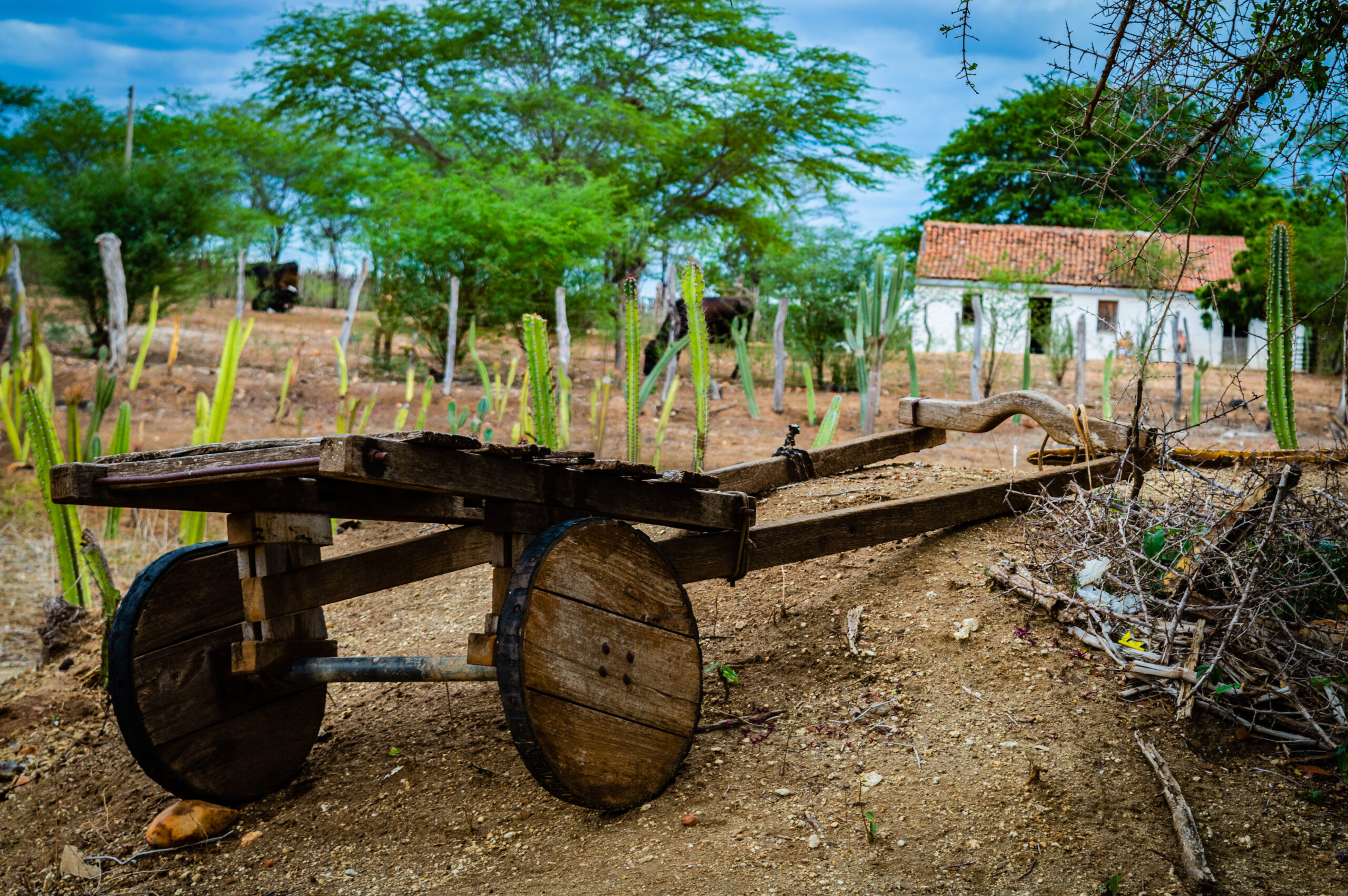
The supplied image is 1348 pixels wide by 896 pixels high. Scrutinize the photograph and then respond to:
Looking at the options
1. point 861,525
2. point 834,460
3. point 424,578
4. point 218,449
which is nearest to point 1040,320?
point 834,460

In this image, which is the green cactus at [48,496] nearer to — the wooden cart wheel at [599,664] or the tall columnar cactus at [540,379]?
the tall columnar cactus at [540,379]

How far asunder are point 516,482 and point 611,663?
52 cm

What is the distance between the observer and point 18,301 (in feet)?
23.5

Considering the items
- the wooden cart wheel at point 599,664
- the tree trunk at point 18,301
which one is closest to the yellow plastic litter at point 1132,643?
the wooden cart wheel at point 599,664

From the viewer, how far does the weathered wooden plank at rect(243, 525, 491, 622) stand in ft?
8.17

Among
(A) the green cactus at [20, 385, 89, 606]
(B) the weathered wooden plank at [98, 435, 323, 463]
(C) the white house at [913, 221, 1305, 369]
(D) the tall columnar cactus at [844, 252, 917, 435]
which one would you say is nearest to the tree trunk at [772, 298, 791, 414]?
(D) the tall columnar cactus at [844, 252, 917, 435]

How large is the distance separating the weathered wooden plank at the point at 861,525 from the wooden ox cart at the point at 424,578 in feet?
0.04

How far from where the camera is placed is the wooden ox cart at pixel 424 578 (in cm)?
208

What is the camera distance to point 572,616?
2.20 meters

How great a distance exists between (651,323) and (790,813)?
61.7ft

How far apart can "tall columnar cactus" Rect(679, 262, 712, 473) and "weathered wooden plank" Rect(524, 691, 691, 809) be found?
2.04 meters

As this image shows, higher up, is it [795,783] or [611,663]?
[611,663]

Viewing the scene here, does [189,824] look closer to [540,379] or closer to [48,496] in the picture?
[48,496]

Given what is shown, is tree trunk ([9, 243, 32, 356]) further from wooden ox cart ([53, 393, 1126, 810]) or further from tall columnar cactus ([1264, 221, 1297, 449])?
tall columnar cactus ([1264, 221, 1297, 449])
